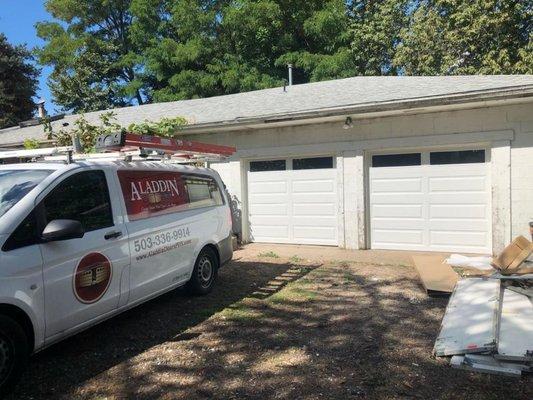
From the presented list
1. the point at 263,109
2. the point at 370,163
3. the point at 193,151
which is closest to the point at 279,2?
the point at 263,109

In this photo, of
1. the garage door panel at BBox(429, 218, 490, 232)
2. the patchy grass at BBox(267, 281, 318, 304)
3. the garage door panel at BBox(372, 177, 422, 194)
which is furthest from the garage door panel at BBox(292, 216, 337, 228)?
the patchy grass at BBox(267, 281, 318, 304)

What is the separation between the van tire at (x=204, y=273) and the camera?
6.49 meters

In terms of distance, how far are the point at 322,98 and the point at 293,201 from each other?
269cm

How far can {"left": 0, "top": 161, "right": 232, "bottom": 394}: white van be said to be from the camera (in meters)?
3.73

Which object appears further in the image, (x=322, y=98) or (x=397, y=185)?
(x=322, y=98)

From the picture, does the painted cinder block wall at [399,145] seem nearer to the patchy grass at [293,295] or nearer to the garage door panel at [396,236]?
the garage door panel at [396,236]

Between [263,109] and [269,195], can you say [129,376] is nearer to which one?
[269,195]

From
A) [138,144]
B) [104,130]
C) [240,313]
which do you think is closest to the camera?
[138,144]

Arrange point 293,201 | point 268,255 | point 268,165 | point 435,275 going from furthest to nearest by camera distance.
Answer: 1. point 268,165
2. point 293,201
3. point 268,255
4. point 435,275

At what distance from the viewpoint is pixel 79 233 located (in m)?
4.11

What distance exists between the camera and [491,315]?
493 centimetres

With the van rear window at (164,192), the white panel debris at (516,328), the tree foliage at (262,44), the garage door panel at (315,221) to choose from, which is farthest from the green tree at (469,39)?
the van rear window at (164,192)

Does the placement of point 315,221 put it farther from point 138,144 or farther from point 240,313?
point 138,144

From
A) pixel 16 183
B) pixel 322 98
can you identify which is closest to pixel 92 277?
pixel 16 183
